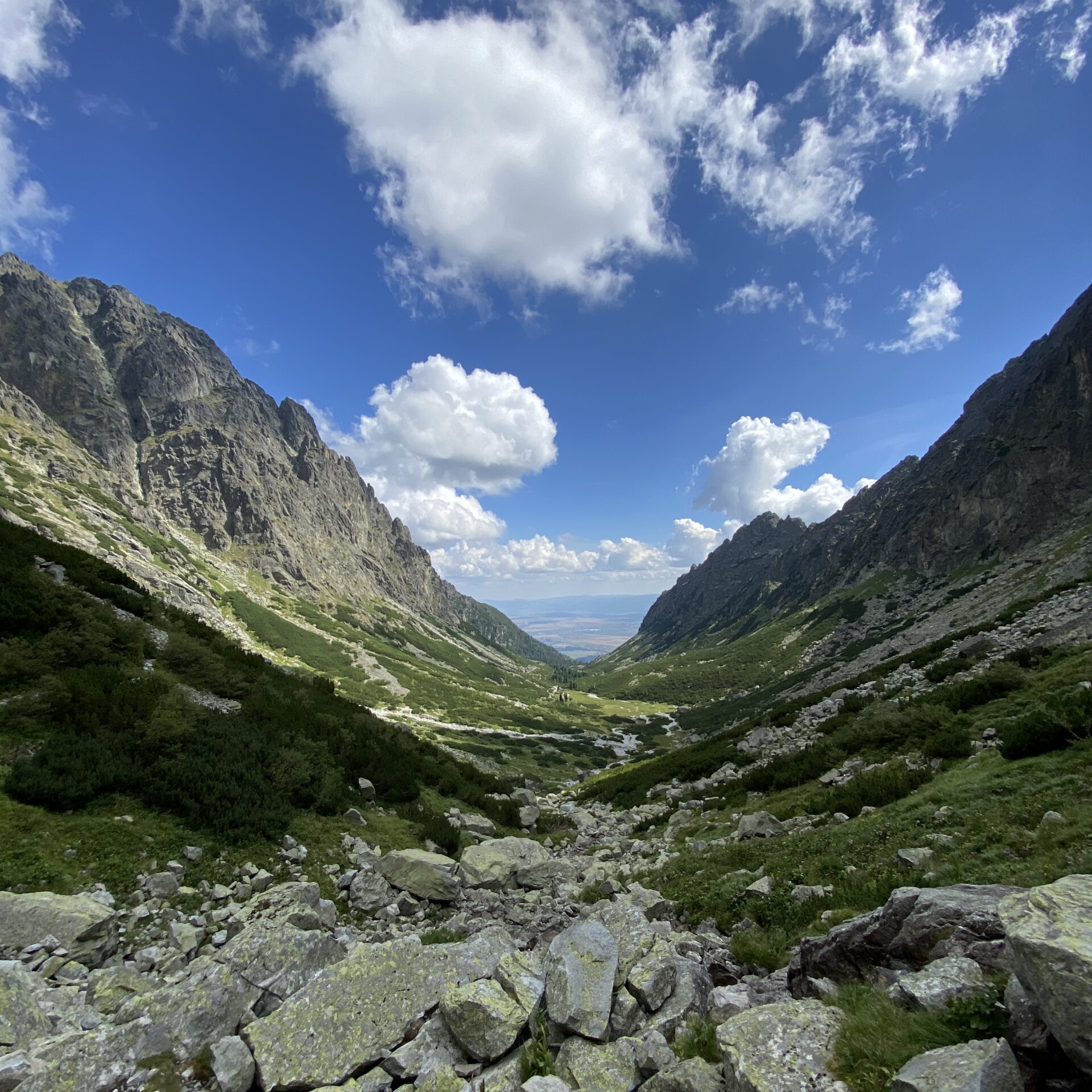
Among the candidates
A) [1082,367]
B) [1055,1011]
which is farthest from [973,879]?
[1082,367]

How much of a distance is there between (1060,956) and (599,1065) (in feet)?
14.7

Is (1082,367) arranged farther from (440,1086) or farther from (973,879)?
(440,1086)

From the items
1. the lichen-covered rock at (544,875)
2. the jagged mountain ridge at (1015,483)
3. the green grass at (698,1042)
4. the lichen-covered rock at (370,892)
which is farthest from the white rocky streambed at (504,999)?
the jagged mountain ridge at (1015,483)

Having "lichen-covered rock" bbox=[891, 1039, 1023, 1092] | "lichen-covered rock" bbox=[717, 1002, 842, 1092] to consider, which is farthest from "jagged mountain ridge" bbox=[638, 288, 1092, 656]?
"lichen-covered rock" bbox=[891, 1039, 1023, 1092]

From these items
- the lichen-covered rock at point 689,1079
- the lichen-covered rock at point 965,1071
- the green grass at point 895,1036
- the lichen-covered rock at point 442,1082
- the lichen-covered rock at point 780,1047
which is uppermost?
the lichen-covered rock at point 965,1071

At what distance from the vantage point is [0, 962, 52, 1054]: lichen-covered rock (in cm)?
585

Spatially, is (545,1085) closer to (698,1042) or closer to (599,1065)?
(599,1065)

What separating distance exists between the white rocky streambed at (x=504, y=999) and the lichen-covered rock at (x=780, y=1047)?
0.02 metres

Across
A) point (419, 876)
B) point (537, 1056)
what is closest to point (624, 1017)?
point (537, 1056)

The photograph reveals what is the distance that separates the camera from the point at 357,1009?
6.36 metres

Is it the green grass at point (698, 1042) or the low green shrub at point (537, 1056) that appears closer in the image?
the green grass at point (698, 1042)

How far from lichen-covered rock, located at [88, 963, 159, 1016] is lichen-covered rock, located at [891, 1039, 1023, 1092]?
9419mm

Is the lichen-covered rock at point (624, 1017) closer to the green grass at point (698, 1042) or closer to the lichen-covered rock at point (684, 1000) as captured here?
the lichen-covered rock at point (684, 1000)

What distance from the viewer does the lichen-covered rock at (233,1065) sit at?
548 cm
